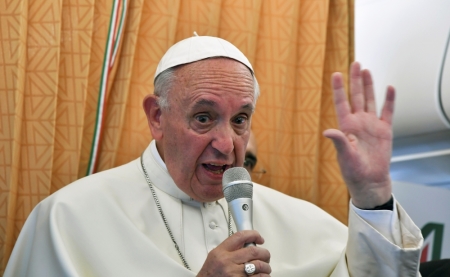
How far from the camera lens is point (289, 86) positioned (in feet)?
14.0

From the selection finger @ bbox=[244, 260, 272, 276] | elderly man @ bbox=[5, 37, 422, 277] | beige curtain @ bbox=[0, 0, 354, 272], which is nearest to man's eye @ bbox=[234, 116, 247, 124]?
elderly man @ bbox=[5, 37, 422, 277]

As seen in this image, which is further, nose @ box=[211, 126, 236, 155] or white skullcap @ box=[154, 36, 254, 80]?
white skullcap @ box=[154, 36, 254, 80]

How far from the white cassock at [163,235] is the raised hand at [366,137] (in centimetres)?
13

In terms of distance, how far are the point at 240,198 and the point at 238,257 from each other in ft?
0.64

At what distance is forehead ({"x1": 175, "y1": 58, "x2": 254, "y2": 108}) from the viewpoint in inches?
114

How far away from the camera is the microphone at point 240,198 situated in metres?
2.31

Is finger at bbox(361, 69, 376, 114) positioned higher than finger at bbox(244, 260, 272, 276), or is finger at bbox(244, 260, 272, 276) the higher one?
finger at bbox(361, 69, 376, 114)

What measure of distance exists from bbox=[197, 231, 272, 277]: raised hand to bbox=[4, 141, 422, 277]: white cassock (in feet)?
1.33

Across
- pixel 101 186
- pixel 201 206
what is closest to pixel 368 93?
pixel 201 206

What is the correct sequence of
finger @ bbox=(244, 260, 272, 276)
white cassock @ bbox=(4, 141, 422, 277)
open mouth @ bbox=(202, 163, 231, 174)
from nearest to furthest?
finger @ bbox=(244, 260, 272, 276) < white cassock @ bbox=(4, 141, 422, 277) < open mouth @ bbox=(202, 163, 231, 174)

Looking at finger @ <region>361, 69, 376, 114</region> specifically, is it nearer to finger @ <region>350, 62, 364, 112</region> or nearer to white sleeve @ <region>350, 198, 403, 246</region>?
finger @ <region>350, 62, 364, 112</region>

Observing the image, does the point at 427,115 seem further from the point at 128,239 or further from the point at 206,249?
the point at 128,239

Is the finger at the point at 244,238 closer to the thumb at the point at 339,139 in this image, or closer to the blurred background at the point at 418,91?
the thumb at the point at 339,139

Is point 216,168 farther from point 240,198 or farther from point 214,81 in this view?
point 240,198
